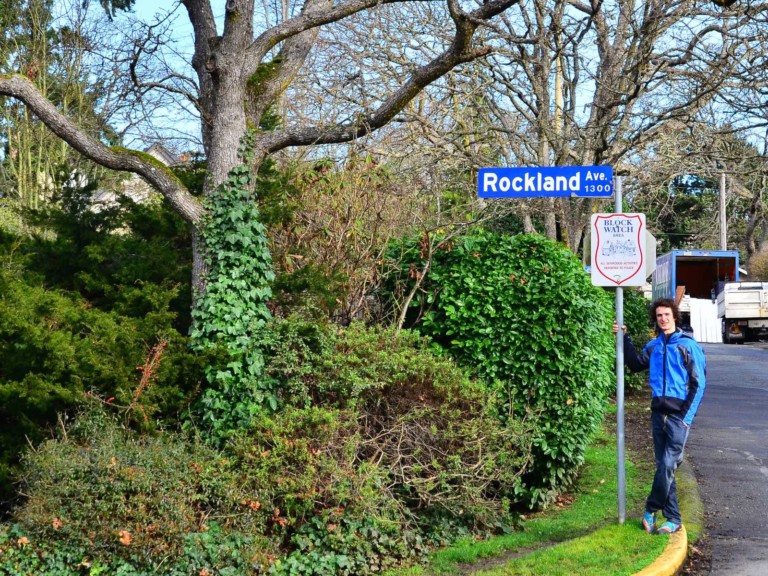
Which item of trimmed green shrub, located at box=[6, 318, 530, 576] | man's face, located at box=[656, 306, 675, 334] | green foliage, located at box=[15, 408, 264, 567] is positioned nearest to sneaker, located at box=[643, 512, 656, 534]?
trimmed green shrub, located at box=[6, 318, 530, 576]

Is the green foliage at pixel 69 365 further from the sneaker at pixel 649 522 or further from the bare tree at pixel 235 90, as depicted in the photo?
the sneaker at pixel 649 522

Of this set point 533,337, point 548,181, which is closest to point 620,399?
point 533,337

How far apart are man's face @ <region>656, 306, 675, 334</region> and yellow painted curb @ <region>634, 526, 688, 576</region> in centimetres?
162

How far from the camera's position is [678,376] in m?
7.21

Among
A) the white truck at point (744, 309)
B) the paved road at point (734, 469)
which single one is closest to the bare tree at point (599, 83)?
the paved road at point (734, 469)

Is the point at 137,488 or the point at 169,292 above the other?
the point at 169,292

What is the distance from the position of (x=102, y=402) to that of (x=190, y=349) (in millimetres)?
1133

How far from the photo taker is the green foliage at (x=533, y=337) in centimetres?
866

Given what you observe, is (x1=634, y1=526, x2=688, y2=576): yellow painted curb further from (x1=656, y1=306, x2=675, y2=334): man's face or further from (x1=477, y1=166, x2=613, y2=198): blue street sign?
(x1=477, y1=166, x2=613, y2=198): blue street sign

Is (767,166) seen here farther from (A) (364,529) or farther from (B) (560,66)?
(A) (364,529)

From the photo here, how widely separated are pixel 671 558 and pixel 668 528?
631 mm

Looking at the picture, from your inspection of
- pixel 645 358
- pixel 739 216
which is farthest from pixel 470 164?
pixel 739 216

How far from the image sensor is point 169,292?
26.1 ft

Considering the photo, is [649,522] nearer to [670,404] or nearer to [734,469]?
[670,404]
